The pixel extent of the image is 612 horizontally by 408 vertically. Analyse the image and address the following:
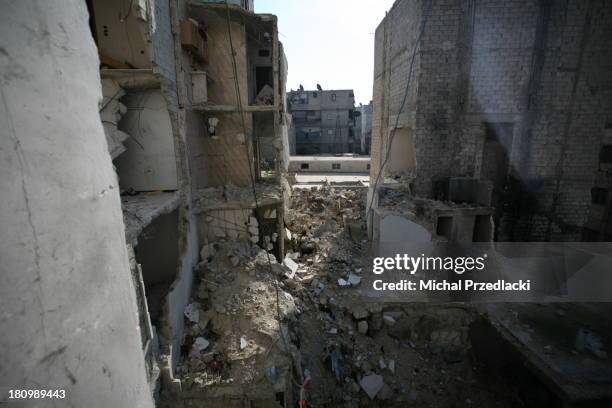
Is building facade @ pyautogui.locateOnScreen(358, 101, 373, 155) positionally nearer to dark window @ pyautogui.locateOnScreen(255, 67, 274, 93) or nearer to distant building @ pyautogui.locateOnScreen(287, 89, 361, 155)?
distant building @ pyautogui.locateOnScreen(287, 89, 361, 155)

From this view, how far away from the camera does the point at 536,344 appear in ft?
20.1

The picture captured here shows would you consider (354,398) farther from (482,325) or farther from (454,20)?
(454,20)

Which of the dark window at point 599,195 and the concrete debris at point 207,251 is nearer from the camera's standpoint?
the concrete debris at point 207,251

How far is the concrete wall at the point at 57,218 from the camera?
965mm

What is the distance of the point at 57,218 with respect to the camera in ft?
3.70

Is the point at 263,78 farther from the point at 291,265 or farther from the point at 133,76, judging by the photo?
the point at 291,265

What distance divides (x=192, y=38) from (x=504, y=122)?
27.1ft

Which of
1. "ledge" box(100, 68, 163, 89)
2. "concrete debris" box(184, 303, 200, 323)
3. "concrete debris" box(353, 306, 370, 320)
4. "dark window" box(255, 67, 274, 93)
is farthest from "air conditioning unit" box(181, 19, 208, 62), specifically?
"concrete debris" box(353, 306, 370, 320)

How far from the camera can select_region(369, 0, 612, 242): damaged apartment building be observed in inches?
307

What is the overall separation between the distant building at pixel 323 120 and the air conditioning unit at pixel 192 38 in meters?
22.6

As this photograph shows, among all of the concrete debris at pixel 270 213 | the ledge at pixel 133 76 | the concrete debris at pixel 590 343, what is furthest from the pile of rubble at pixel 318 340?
the ledge at pixel 133 76

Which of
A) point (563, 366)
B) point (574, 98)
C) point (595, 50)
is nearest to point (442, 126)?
point (574, 98)

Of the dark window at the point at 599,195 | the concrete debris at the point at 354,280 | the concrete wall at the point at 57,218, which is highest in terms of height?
the concrete wall at the point at 57,218

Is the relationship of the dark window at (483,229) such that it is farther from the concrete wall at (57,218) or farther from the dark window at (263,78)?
the concrete wall at (57,218)
